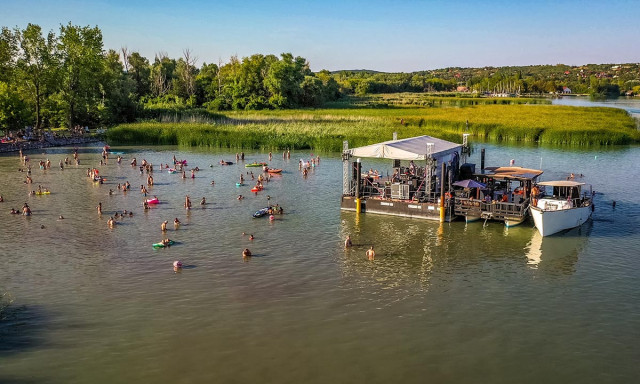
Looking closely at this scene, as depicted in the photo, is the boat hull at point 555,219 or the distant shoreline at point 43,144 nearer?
the boat hull at point 555,219

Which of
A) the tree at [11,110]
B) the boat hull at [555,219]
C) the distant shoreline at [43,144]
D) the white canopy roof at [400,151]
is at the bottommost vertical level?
the boat hull at [555,219]

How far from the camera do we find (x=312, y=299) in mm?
22281

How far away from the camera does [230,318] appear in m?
20.5

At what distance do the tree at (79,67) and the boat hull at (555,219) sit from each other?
2971 inches

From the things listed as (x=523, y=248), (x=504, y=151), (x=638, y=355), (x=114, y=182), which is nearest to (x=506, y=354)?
(x=638, y=355)

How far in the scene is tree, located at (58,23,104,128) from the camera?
275ft

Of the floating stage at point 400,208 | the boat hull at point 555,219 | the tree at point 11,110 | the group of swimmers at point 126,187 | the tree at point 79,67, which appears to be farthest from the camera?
the tree at point 79,67

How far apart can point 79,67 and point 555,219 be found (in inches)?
3086

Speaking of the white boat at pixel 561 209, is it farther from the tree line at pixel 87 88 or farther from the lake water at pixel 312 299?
the tree line at pixel 87 88

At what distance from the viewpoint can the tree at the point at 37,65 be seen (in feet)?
257

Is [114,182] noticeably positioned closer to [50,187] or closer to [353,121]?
[50,187]

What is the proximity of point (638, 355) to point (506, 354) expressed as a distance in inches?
180

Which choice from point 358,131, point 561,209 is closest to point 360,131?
point 358,131

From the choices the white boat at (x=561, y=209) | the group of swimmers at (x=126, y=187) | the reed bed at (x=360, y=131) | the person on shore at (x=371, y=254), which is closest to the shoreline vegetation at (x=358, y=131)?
the reed bed at (x=360, y=131)
